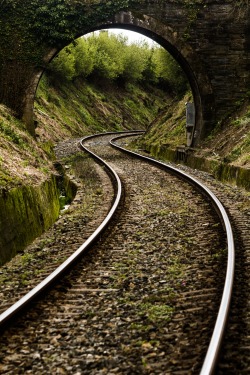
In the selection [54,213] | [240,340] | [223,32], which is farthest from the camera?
[223,32]

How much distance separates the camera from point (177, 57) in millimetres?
17359

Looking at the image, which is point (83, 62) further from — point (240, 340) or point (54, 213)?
point (240, 340)

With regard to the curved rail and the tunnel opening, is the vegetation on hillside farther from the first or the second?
the curved rail

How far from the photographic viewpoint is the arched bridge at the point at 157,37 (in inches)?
611

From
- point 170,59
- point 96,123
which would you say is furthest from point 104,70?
point 170,59

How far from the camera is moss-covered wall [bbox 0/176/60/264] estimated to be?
21.4 feet

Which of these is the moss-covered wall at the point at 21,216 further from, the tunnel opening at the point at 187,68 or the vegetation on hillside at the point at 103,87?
the vegetation on hillside at the point at 103,87

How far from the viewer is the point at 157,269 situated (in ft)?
17.1

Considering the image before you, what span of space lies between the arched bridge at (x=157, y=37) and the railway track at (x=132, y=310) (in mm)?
10608

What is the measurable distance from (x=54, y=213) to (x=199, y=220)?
3942 millimetres

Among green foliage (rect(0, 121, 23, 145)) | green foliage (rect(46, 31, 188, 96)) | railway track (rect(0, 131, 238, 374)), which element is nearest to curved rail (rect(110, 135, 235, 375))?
railway track (rect(0, 131, 238, 374))

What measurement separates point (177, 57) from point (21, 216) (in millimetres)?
12303

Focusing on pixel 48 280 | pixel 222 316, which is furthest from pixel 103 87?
pixel 222 316

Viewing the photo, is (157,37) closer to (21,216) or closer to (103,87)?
(21,216)
